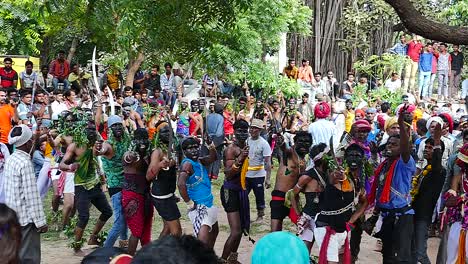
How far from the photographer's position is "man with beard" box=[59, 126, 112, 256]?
8727mm

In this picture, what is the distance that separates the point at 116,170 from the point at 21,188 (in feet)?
6.78

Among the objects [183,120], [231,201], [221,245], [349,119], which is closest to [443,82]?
[349,119]

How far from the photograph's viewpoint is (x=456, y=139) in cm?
928

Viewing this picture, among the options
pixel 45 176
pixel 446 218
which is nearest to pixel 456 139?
pixel 446 218

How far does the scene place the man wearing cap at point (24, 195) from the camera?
640 centimetres

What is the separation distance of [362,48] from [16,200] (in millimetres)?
19593

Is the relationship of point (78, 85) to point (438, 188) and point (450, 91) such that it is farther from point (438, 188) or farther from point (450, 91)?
point (450, 91)

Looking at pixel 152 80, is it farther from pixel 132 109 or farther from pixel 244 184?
pixel 244 184

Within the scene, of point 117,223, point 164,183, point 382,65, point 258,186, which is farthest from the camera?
point 382,65

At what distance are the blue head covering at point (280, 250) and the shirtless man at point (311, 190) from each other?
427 centimetres

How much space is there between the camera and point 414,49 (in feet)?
70.6

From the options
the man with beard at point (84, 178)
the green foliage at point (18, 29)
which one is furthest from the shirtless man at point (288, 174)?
the green foliage at point (18, 29)

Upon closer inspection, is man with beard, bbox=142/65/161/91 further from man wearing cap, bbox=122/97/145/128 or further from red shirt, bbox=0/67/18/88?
red shirt, bbox=0/67/18/88

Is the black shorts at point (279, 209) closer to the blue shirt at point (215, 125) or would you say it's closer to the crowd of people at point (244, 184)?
the crowd of people at point (244, 184)
